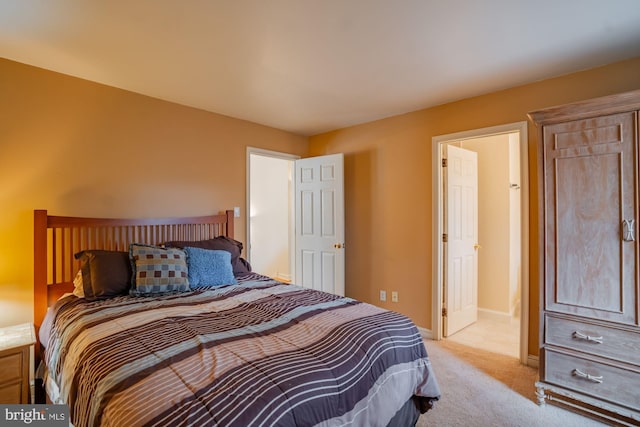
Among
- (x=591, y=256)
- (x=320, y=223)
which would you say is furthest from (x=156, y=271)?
(x=591, y=256)

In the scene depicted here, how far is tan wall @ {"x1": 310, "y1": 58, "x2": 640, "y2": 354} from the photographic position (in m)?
2.71

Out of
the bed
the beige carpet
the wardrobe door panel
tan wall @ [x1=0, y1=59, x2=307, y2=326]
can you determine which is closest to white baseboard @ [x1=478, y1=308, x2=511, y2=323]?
the beige carpet

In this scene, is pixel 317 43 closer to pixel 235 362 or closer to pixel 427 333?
pixel 235 362

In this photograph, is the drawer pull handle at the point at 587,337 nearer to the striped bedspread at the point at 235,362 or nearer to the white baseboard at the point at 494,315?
the striped bedspread at the point at 235,362

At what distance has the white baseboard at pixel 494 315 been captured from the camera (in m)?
3.96

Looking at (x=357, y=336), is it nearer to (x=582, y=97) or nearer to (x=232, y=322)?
(x=232, y=322)

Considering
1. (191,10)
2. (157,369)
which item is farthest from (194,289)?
(191,10)

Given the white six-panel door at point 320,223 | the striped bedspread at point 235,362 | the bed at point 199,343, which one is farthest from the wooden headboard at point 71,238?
the white six-panel door at point 320,223

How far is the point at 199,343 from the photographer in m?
1.43

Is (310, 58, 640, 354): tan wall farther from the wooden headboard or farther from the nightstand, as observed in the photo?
the nightstand

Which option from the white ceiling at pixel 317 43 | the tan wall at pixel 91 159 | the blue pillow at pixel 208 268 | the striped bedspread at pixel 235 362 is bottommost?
the striped bedspread at pixel 235 362

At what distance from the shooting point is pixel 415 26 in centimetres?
190

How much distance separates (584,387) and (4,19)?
4244 mm

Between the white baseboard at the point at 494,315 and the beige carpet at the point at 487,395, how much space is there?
3.80 ft
